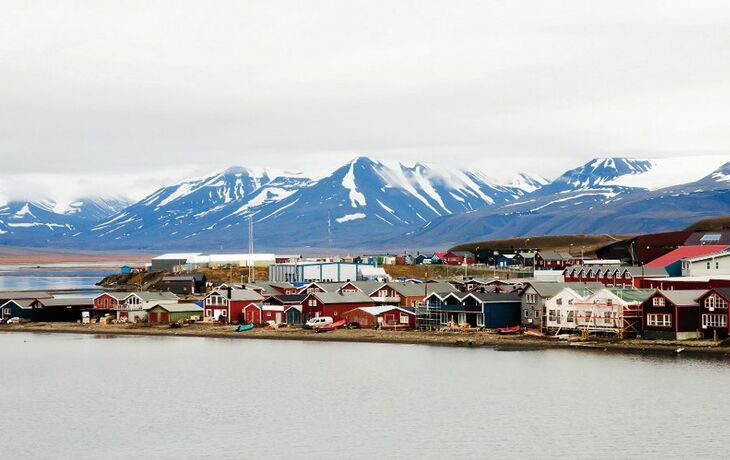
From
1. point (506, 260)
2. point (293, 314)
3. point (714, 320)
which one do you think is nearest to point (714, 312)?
point (714, 320)

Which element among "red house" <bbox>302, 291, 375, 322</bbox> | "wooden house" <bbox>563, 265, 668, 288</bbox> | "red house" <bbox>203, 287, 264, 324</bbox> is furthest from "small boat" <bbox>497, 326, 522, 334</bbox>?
"red house" <bbox>203, 287, 264, 324</bbox>

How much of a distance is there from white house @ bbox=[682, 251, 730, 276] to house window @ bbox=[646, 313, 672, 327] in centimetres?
2205

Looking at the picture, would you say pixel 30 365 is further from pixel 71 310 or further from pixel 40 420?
pixel 71 310

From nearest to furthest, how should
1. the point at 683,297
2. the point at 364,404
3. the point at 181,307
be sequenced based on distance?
the point at 364,404 < the point at 683,297 < the point at 181,307

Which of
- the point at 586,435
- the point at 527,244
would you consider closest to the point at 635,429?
the point at 586,435

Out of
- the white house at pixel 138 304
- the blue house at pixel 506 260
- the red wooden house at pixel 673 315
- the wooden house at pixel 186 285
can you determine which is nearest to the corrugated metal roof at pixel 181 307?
the white house at pixel 138 304

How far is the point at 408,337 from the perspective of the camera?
6056cm

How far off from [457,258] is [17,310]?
63.7m

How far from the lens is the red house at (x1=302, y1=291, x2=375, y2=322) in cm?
6762

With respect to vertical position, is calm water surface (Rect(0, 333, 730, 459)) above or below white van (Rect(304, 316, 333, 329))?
below

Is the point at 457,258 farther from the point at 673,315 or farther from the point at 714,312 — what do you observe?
the point at 714,312

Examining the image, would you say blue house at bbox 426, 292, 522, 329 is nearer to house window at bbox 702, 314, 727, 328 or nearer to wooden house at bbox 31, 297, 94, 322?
house window at bbox 702, 314, 727, 328

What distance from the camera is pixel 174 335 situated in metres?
68.2

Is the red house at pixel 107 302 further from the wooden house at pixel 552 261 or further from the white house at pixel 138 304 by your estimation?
the wooden house at pixel 552 261
